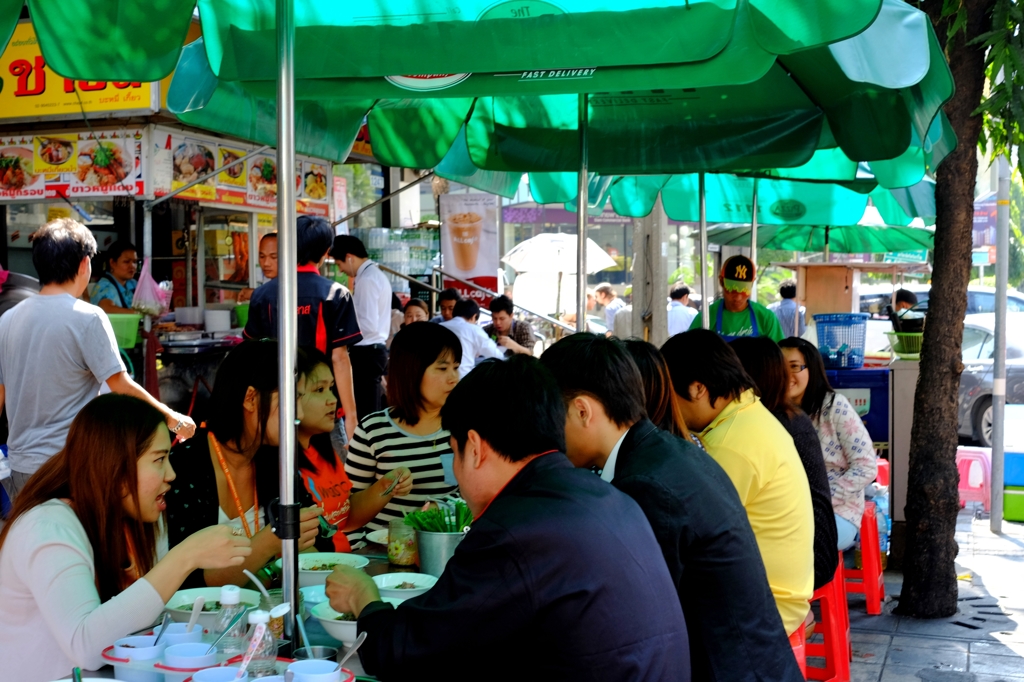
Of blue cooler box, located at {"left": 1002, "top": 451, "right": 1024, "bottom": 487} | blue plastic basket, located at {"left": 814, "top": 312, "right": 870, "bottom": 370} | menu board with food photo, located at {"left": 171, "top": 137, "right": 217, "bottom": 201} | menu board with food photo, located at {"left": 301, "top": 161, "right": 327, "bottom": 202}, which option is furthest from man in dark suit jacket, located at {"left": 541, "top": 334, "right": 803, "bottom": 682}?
menu board with food photo, located at {"left": 301, "top": 161, "right": 327, "bottom": 202}

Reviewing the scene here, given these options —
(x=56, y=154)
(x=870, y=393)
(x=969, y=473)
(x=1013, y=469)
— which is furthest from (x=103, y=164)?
(x=1013, y=469)

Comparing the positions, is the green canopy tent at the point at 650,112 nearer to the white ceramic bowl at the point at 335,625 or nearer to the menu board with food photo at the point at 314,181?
the white ceramic bowl at the point at 335,625

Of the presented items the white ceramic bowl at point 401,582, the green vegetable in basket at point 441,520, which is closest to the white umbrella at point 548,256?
the green vegetable in basket at point 441,520

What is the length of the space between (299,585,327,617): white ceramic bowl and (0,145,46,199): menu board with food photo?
7130mm

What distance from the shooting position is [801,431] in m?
4.32

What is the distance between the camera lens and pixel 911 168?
18.7 ft

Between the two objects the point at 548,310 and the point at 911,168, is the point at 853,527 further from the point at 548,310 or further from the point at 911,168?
the point at 548,310

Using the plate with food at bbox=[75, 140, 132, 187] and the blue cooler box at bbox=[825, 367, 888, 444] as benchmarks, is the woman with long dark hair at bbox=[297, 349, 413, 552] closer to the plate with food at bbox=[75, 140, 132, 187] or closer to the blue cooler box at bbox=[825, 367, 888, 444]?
the blue cooler box at bbox=[825, 367, 888, 444]

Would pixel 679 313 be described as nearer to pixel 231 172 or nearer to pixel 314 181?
pixel 314 181

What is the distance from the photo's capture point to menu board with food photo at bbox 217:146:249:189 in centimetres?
923

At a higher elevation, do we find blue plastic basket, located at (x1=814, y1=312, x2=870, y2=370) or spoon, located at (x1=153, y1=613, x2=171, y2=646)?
blue plastic basket, located at (x1=814, y1=312, x2=870, y2=370)

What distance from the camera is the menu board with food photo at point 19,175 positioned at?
8.73 m

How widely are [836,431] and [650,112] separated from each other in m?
2.02

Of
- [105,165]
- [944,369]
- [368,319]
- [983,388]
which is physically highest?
[105,165]
